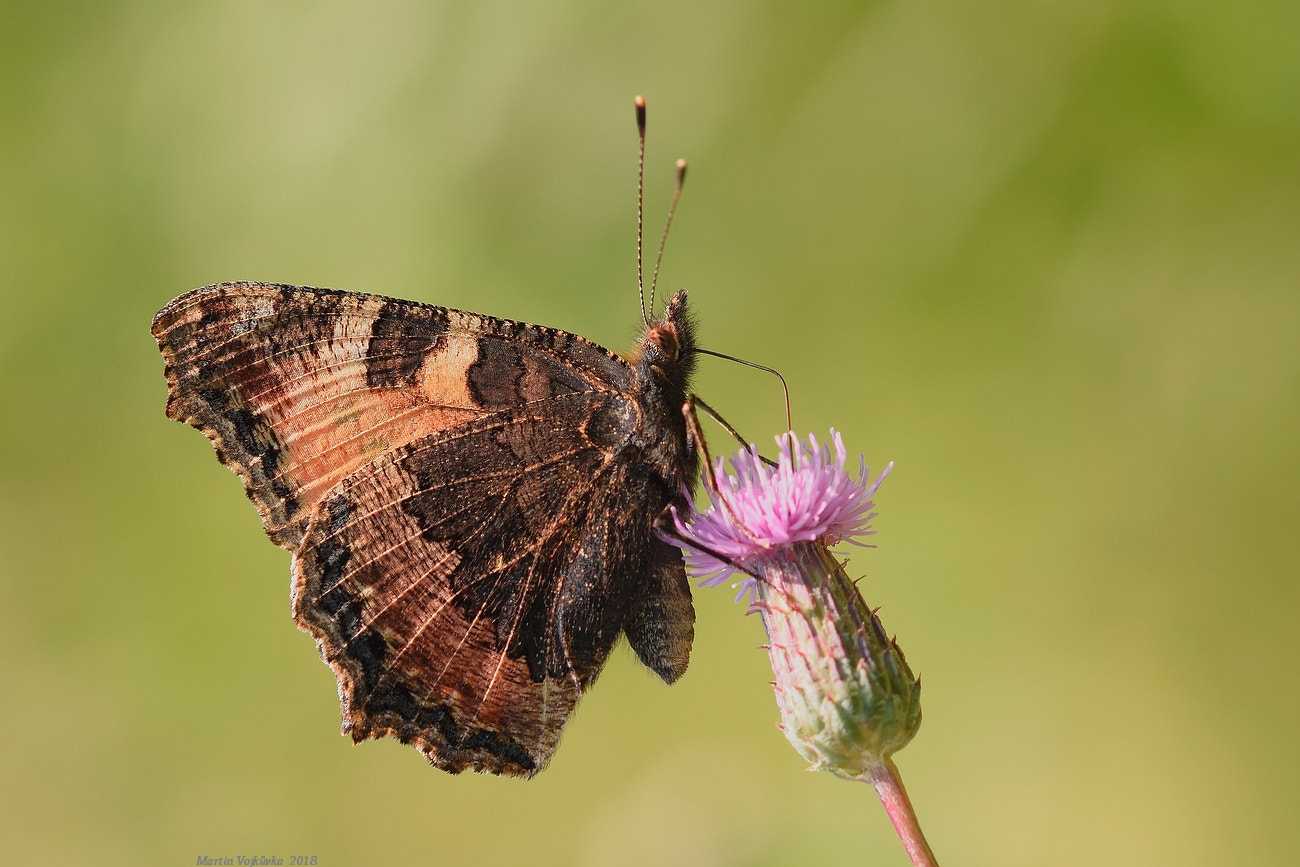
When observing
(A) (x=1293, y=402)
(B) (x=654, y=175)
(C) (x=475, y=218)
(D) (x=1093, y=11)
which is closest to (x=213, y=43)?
(C) (x=475, y=218)

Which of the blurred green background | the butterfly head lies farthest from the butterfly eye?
the blurred green background

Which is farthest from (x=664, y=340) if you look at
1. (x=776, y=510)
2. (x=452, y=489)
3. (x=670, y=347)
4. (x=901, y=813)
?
(x=901, y=813)

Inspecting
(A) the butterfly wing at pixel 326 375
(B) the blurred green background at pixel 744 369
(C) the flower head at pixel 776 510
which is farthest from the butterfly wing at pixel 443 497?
(B) the blurred green background at pixel 744 369

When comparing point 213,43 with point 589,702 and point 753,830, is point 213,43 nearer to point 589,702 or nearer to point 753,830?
point 589,702

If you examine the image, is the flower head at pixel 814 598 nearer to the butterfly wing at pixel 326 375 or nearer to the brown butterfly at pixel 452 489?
the brown butterfly at pixel 452 489

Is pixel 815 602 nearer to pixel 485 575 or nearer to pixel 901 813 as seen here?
pixel 901 813

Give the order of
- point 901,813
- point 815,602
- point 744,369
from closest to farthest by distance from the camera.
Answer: point 901,813 → point 815,602 → point 744,369
